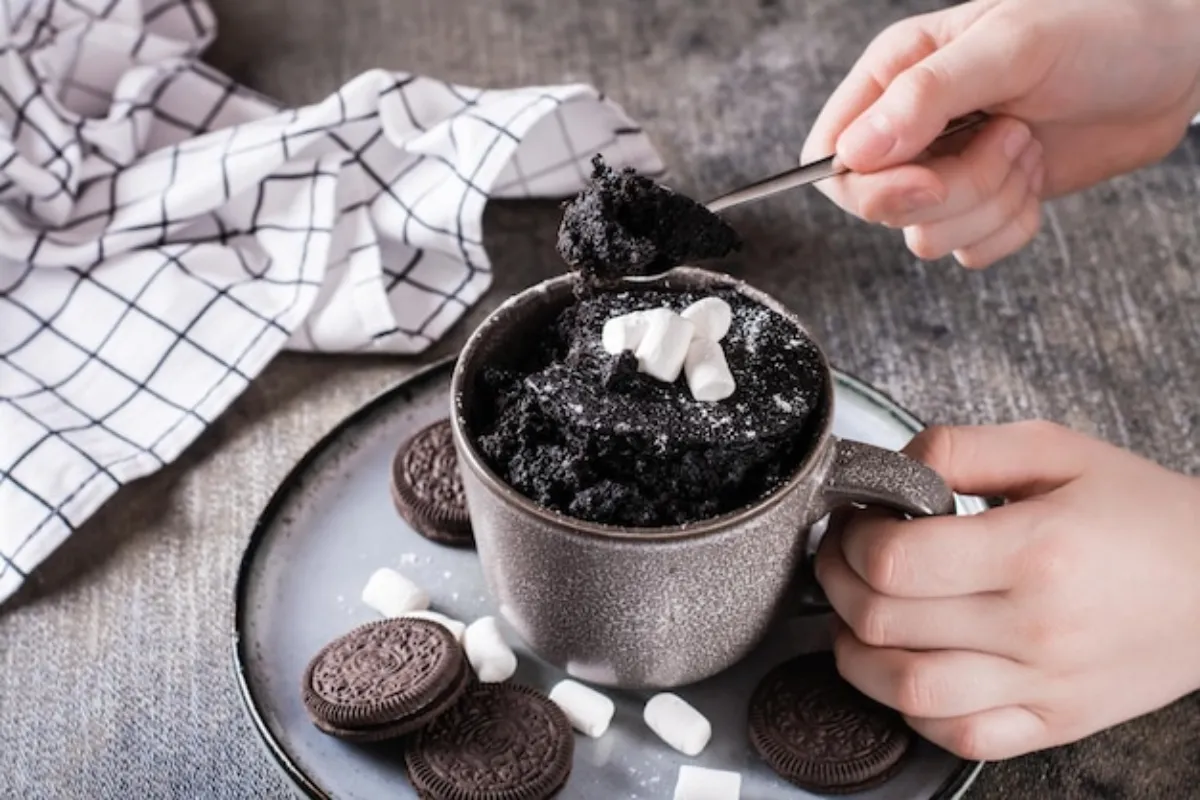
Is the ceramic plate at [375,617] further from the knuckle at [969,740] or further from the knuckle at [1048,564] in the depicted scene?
the knuckle at [1048,564]

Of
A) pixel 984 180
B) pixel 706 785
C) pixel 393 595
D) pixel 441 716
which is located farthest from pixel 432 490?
pixel 984 180

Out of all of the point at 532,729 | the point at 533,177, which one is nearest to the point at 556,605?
the point at 532,729

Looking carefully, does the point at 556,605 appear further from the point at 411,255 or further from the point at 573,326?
the point at 411,255

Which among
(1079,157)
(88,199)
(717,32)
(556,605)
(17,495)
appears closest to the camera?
(556,605)

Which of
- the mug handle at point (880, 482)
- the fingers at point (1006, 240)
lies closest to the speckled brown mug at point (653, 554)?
the mug handle at point (880, 482)

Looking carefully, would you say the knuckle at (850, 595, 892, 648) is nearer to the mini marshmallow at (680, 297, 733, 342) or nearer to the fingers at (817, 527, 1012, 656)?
the fingers at (817, 527, 1012, 656)

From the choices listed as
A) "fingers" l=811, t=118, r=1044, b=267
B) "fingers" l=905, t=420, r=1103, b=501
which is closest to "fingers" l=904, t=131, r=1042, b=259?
"fingers" l=811, t=118, r=1044, b=267
